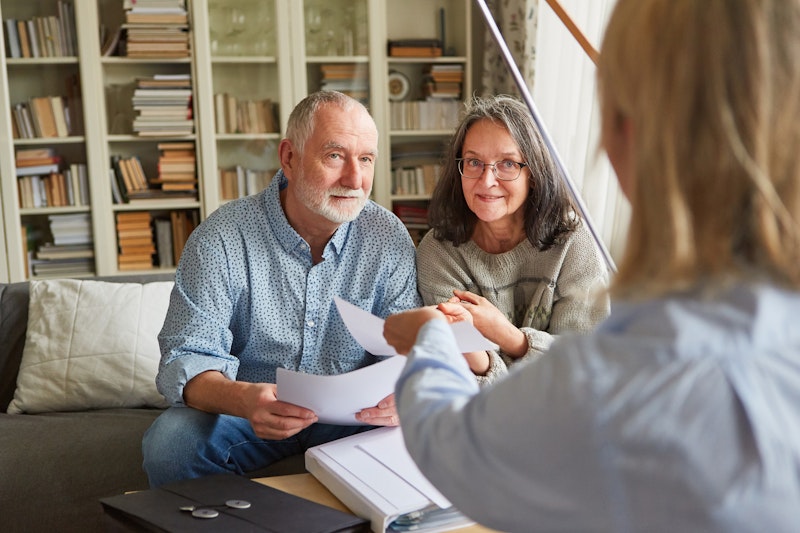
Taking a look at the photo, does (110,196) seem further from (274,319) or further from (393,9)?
(274,319)

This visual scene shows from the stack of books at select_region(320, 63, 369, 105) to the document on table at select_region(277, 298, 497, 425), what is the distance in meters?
2.67

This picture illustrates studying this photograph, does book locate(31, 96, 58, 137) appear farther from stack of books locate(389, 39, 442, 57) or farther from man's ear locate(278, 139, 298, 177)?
man's ear locate(278, 139, 298, 177)

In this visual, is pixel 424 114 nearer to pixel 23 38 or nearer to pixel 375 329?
pixel 23 38

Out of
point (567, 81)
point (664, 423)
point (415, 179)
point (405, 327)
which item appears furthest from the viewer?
point (415, 179)

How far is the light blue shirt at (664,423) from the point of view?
2.10 ft

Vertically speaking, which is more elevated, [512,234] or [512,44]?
[512,44]

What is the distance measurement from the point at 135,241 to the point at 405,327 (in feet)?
10.3

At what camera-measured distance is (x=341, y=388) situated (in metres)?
1.42

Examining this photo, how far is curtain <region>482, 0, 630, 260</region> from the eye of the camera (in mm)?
2738

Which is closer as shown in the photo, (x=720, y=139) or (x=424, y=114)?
(x=720, y=139)

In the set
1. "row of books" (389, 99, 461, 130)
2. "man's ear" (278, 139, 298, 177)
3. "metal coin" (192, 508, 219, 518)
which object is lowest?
"metal coin" (192, 508, 219, 518)

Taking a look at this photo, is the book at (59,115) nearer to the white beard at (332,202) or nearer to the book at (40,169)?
the book at (40,169)

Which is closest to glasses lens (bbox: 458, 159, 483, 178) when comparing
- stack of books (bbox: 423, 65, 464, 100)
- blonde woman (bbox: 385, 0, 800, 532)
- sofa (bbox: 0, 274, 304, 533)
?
sofa (bbox: 0, 274, 304, 533)

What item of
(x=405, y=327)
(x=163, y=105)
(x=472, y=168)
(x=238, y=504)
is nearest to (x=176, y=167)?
(x=163, y=105)
